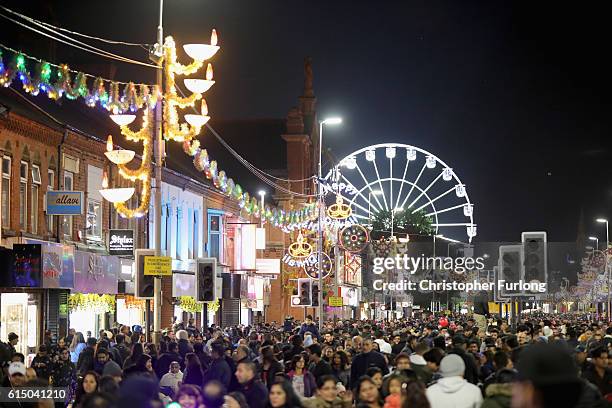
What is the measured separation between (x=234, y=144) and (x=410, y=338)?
64911mm

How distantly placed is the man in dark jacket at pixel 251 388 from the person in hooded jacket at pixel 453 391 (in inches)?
93.9

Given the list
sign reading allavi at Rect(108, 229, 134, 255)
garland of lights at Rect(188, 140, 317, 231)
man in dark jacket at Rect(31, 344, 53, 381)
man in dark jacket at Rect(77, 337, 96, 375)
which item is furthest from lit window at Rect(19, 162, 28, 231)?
man in dark jacket at Rect(31, 344, 53, 381)

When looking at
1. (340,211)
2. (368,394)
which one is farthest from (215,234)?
(368,394)

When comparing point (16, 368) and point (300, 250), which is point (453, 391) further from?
point (300, 250)

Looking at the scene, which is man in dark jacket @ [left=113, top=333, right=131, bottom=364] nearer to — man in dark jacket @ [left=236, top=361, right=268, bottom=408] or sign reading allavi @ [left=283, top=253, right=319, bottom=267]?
man in dark jacket @ [left=236, top=361, right=268, bottom=408]

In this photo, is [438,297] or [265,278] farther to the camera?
[438,297]

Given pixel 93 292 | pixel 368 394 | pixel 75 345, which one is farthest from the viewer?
pixel 93 292

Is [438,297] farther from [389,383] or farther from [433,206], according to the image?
[389,383]

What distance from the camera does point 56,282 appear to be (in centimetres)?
3250

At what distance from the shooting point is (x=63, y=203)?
3325 cm

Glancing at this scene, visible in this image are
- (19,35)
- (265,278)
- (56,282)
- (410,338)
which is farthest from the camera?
(265,278)

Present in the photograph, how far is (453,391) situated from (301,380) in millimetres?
6436

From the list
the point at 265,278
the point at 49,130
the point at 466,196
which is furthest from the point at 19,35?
the point at 466,196

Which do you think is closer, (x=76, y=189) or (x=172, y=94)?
(x=172, y=94)
